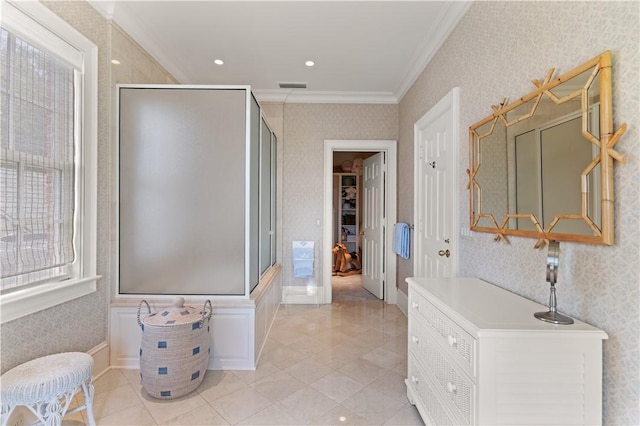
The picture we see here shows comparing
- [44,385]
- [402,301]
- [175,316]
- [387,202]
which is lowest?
[402,301]

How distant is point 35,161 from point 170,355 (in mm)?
1454

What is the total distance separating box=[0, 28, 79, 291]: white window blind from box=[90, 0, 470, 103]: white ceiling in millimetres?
794

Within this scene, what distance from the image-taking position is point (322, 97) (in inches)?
156

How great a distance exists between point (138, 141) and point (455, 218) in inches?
104

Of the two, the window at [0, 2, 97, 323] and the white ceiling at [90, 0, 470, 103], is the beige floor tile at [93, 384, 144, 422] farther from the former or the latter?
the white ceiling at [90, 0, 470, 103]

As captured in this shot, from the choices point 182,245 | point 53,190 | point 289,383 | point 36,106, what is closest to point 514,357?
point 289,383

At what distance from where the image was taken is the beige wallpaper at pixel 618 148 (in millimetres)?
1019

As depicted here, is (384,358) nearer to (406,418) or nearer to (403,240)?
(406,418)

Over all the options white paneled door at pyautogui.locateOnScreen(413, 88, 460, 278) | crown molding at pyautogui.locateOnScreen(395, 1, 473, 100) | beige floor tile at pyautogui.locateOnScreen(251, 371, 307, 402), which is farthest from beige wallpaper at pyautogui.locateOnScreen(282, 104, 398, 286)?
beige floor tile at pyautogui.locateOnScreen(251, 371, 307, 402)

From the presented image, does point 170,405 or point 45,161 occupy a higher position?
point 45,161

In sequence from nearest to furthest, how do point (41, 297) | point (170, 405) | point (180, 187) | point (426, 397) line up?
1. point (426, 397)
2. point (41, 297)
3. point (170, 405)
4. point (180, 187)

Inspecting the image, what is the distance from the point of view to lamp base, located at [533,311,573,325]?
1136mm

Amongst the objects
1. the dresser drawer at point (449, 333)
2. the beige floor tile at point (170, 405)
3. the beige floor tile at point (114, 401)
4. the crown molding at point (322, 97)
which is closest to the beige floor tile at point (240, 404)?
the beige floor tile at point (170, 405)

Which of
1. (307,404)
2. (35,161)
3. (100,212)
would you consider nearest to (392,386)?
(307,404)
